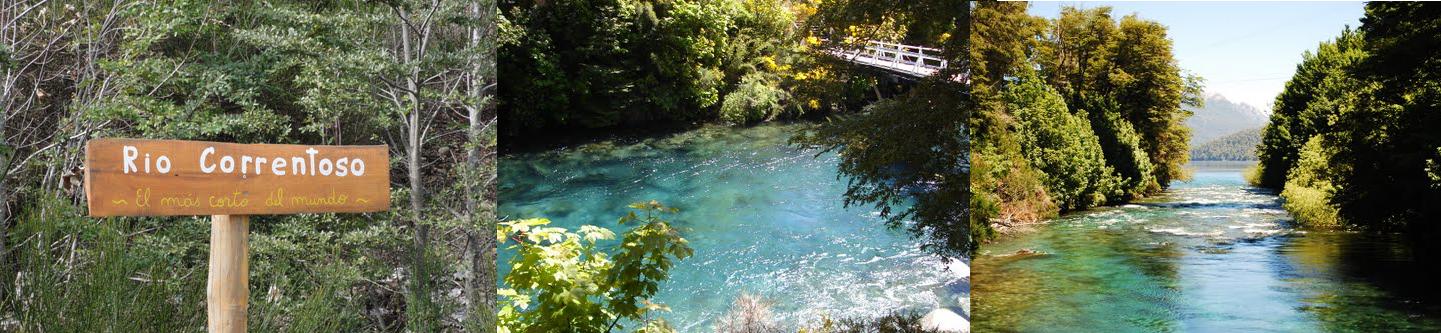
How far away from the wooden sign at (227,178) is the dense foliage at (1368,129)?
3.24 meters

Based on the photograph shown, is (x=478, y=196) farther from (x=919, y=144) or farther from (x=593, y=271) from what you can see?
(x=919, y=144)

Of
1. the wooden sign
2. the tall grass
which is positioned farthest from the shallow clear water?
the tall grass

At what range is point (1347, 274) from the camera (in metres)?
3.26

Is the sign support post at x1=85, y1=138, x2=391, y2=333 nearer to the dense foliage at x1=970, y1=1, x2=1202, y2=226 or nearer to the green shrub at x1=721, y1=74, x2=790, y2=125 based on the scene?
the green shrub at x1=721, y1=74, x2=790, y2=125

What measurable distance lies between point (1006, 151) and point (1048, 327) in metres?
0.71

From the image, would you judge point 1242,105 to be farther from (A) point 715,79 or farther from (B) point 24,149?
(B) point 24,149

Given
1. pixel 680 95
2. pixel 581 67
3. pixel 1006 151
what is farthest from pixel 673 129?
pixel 1006 151

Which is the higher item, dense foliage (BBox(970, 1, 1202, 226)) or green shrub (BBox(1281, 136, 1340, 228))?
dense foliage (BBox(970, 1, 1202, 226))

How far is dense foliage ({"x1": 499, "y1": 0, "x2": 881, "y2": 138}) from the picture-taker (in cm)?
312

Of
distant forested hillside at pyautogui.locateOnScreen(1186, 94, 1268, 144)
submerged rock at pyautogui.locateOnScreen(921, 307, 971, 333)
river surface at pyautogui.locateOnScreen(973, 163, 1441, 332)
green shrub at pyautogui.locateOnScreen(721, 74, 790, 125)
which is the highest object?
green shrub at pyautogui.locateOnScreen(721, 74, 790, 125)

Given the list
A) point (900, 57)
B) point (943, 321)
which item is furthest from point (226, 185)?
point (943, 321)

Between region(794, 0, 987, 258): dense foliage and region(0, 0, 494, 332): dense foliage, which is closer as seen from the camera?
region(0, 0, 494, 332): dense foliage

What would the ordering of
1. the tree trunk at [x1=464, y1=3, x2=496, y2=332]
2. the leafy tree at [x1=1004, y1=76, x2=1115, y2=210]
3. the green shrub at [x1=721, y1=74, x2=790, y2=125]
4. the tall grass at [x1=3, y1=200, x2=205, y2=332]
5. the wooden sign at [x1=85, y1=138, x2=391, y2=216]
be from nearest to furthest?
the wooden sign at [x1=85, y1=138, x2=391, y2=216] → the tall grass at [x1=3, y1=200, x2=205, y2=332] → the green shrub at [x1=721, y1=74, x2=790, y2=125] → the tree trunk at [x1=464, y1=3, x2=496, y2=332] → the leafy tree at [x1=1004, y1=76, x2=1115, y2=210]

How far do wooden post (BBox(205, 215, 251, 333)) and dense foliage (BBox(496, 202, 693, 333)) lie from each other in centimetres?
100
